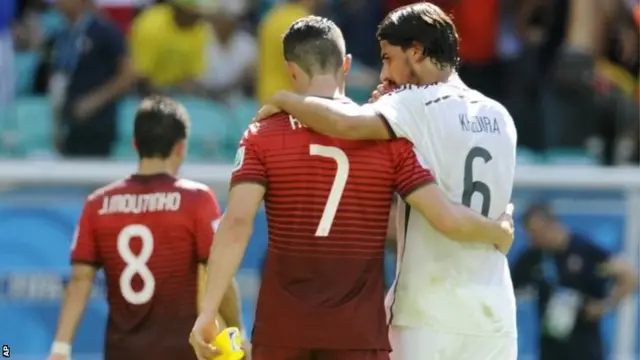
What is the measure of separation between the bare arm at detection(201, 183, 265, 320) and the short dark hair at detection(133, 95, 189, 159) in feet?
4.49

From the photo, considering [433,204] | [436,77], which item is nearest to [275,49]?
[436,77]

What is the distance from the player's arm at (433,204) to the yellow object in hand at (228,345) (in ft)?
2.85

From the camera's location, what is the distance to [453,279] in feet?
20.9

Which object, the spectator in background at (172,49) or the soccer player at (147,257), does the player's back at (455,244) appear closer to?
the soccer player at (147,257)

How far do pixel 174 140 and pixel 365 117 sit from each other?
62.1 inches

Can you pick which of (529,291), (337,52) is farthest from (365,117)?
(529,291)

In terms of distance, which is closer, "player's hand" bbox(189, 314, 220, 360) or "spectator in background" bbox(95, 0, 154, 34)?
"player's hand" bbox(189, 314, 220, 360)

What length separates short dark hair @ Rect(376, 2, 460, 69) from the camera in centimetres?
641

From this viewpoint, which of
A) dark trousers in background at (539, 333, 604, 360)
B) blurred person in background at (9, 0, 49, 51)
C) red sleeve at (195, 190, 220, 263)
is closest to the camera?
red sleeve at (195, 190, 220, 263)

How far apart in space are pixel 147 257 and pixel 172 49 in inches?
201

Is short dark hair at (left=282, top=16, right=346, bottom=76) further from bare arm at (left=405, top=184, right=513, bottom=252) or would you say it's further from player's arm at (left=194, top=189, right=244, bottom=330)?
player's arm at (left=194, top=189, right=244, bottom=330)

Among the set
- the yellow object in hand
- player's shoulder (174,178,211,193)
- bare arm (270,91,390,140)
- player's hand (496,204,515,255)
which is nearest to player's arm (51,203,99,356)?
player's shoulder (174,178,211,193)

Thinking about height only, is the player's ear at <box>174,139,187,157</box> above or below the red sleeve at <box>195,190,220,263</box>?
above

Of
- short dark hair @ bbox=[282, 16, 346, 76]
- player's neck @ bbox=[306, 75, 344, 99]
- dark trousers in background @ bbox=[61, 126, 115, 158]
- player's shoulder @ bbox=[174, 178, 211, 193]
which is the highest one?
short dark hair @ bbox=[282, 16, 346, 76]
